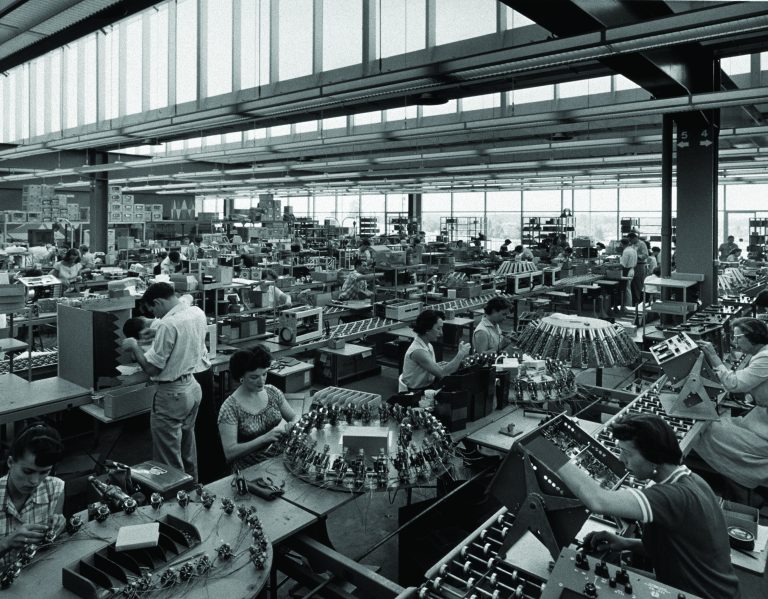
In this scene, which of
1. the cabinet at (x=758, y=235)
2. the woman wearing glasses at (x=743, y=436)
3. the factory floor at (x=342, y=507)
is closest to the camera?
the factory floor at (x=342, y=507)

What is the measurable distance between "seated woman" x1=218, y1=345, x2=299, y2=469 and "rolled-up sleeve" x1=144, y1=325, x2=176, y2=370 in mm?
717

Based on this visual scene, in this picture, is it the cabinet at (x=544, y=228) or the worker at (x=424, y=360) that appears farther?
the cabinet at (x=544, y=228)

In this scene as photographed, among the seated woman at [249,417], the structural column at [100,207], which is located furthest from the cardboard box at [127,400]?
the structural column at [100,207]

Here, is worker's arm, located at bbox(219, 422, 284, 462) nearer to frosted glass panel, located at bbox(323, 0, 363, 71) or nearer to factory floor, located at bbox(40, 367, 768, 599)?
factory floor, located at bbox(40, 367, 768, 599)

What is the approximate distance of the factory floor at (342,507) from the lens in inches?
121

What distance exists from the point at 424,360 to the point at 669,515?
2.51 meters

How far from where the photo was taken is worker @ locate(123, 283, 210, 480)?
3.85 m

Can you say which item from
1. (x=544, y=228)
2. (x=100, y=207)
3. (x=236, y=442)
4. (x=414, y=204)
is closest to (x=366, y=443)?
(x=236, y=442)

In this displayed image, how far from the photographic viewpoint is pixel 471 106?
1095 centimetres

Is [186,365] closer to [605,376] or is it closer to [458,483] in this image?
[458,483]

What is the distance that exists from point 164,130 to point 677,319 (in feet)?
23.9

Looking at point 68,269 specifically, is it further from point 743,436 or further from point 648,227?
point 648,227

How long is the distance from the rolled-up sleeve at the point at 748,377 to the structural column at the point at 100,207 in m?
15.1

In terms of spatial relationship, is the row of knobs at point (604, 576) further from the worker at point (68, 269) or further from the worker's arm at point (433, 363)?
the worker at point (68, 269)
